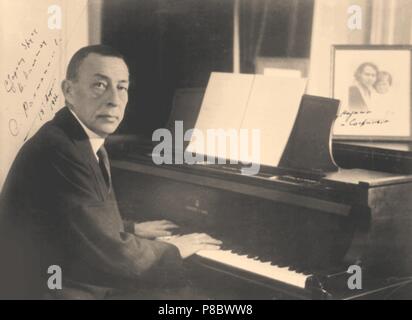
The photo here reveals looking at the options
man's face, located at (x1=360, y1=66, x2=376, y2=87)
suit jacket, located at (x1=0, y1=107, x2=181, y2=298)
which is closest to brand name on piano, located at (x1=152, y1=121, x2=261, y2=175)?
suit jacket, located at (x1=0, y1=107, x2=181, y2=298)

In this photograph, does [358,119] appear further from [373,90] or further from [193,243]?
[193,243]

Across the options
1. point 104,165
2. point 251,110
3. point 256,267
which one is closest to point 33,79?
point 104,165

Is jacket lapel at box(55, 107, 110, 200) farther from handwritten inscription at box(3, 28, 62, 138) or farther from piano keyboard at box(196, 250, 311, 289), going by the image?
piano keyboard at box(196, 250, 311, 289)

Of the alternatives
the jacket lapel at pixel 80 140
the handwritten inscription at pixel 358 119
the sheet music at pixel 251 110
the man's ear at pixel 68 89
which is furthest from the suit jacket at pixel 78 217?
the handwritten inscription at pixel 358 119

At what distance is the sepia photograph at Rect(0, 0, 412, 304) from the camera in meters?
1.71

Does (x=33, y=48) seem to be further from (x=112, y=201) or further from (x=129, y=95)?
(x=112, y=201)

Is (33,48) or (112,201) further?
(33,48)

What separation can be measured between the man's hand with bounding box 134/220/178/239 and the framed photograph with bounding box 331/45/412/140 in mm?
813

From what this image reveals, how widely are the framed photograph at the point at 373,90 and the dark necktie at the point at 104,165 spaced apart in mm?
955

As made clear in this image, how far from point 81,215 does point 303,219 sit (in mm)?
760

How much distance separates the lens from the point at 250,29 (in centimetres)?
229

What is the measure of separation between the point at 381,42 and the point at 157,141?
3.48ft
